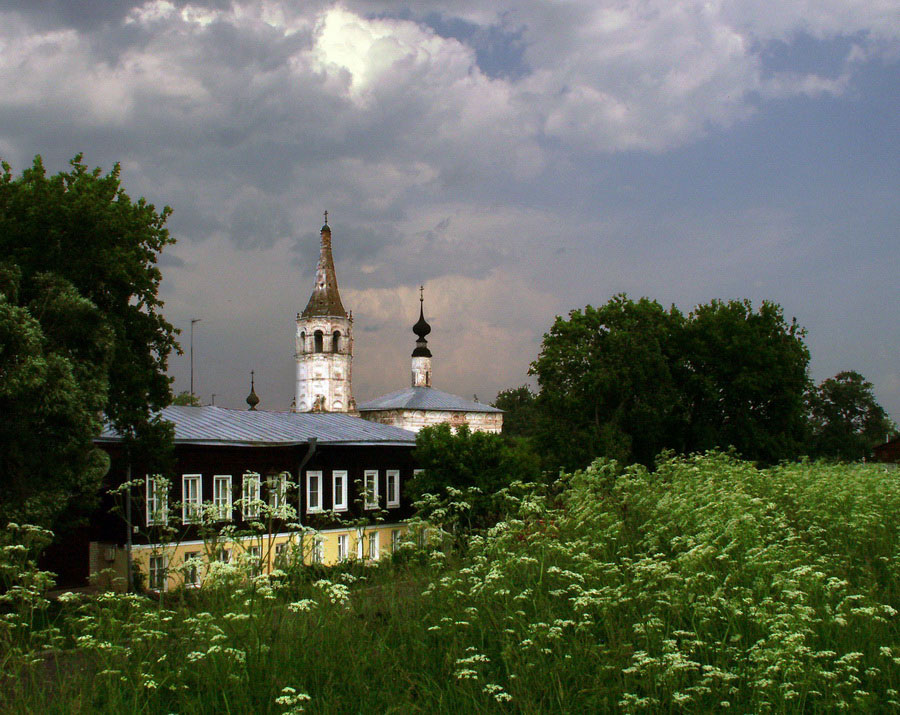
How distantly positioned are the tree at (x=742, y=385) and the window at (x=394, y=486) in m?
17.6

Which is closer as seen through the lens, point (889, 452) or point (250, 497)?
point (250, 497)

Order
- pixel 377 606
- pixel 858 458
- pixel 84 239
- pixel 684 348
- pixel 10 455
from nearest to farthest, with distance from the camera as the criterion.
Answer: pixel 377 606 < pixel 10 455 < pixel 84 239 < pixel 684 348 < pixel 858 458

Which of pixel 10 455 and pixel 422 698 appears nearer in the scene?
pixel 422 698

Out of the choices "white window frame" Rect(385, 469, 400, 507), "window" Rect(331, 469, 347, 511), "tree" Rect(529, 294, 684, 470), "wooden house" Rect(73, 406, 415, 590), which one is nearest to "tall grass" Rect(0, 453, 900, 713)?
"wooden house" Rect(73, 406, 415, 590)

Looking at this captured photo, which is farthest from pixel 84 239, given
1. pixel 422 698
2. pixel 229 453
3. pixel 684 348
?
pixel 684 348

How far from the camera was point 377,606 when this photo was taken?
28.6 ft

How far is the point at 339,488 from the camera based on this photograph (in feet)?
119

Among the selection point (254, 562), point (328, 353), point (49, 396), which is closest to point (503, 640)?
point (254, 562)

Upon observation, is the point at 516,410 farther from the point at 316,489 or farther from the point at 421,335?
the point at 316,489

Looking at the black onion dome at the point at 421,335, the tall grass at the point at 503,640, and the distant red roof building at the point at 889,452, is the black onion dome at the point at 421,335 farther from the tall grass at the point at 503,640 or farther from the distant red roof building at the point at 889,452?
the tall grass at the point at 503,640

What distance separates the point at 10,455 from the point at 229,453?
40.5ft

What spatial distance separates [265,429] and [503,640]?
2827cm

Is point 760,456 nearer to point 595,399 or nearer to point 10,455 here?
point 595,399

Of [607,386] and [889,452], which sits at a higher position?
[607,386]
